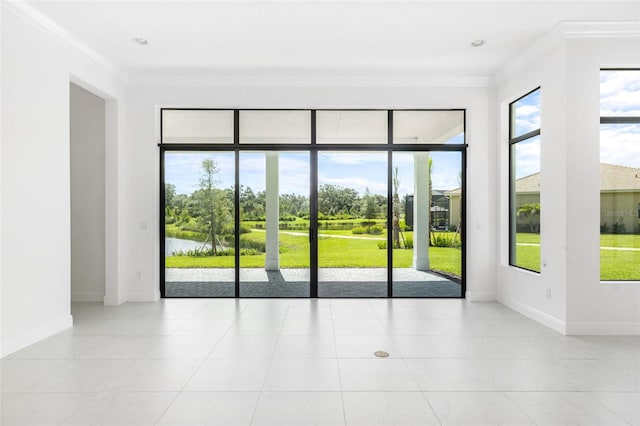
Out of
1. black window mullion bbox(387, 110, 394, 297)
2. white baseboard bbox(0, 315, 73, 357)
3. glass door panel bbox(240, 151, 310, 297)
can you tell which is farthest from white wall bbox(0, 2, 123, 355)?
black window mullion bbox(387, 110, 394, 297)

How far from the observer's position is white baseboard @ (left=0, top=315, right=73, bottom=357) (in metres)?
3.88

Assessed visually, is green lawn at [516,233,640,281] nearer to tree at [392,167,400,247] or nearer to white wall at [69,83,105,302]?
tree at [392,167,400,247]

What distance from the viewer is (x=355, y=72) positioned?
19.8ft

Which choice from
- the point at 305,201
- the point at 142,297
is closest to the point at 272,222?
the point at 305,201

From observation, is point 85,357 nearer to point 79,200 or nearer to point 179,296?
point 179,296

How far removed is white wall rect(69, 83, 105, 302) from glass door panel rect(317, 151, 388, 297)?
3.40 m

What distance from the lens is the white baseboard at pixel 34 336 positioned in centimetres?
388

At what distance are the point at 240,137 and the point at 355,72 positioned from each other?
2.05m

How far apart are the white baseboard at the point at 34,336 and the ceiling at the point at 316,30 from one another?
11.0 ft

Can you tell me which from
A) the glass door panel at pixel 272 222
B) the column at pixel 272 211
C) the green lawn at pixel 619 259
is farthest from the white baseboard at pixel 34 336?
the green lawn at pixel 619 259

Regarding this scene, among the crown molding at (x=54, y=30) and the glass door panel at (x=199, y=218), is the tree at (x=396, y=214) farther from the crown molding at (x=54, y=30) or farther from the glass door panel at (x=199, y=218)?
the crown molding at (x=54, y=30)

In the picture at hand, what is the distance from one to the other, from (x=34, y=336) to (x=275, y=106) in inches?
169

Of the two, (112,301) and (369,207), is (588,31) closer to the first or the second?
(369,207)

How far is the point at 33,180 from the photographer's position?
4258 millimetres
